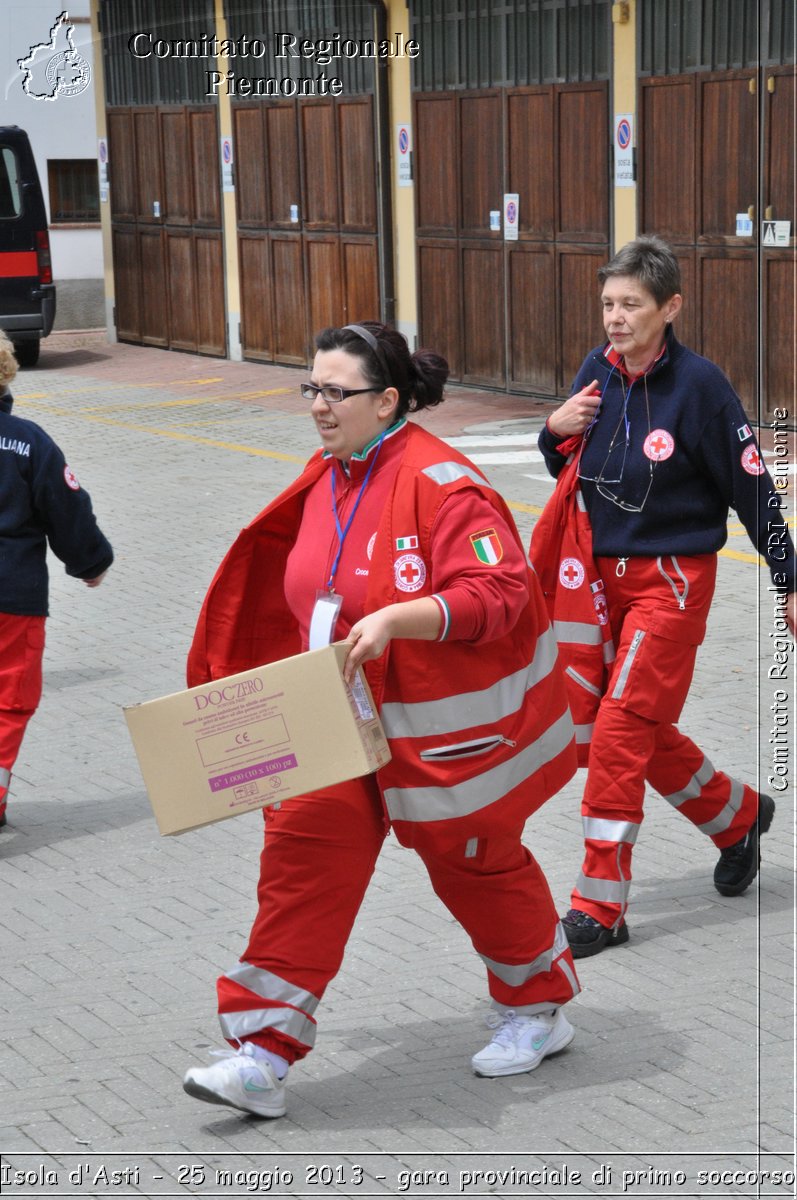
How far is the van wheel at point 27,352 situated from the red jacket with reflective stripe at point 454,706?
1860 cm

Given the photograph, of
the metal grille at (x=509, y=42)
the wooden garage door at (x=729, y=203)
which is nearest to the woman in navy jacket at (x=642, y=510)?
the wooden garage door at (x=729, y=203)

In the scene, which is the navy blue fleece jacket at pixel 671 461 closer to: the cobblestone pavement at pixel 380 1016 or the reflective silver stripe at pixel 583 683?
the reflective silver stripe at pixel 583 683

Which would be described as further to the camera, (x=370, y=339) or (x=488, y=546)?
(x=370, y=339)

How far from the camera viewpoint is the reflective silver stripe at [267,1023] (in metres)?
4.20

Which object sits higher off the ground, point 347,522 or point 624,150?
point 624,150

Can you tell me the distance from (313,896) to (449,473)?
100cm

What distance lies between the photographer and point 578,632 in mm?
5391

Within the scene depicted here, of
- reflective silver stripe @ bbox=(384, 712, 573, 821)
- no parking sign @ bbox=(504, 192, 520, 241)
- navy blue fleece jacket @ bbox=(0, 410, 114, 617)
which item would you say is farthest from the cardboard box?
no parking sign @ bbox=(504, 192, 520, 241)

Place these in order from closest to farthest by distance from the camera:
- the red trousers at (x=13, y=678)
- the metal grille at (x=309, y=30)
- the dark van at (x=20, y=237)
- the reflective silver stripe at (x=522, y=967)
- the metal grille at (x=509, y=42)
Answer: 1. the reflective silver stripe at (x=522, y=967)
2. the red trousers at (x=13, y=678)
3. the metal grille at (x=509, y=42)
4. the metal grille at (x=309, y=30)
5. the dark van at (x=20, y=237)

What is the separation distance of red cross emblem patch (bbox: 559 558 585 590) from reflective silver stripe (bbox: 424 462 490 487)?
1187mm

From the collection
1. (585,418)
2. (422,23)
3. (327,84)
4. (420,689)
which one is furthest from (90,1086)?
(327,84)

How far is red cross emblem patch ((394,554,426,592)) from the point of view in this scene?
410 cm

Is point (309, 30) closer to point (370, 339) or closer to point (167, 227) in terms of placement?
point (167, 227)

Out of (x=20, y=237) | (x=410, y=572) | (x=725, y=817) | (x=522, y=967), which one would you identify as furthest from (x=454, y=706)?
(x=20, y=237)
